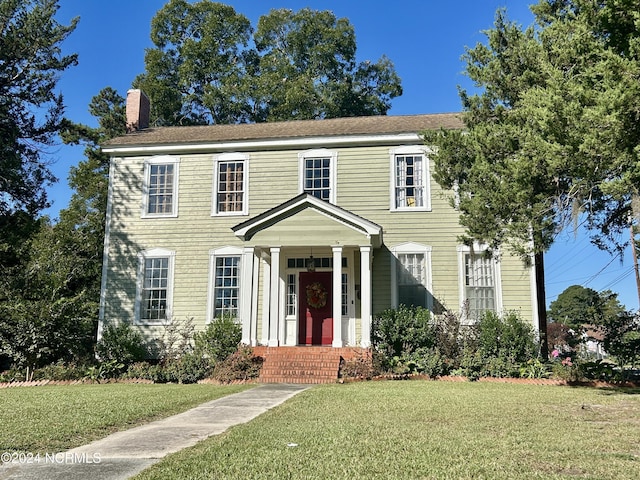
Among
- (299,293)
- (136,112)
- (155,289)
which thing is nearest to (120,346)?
(155,289)

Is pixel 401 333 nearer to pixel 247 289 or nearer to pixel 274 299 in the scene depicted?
pixel 274 299

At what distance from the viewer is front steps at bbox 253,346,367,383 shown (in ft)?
41.4

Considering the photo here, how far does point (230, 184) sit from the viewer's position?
658 inches

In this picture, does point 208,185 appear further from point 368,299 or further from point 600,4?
point 600,4

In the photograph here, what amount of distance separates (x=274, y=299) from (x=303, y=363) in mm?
1912

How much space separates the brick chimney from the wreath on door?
916cm

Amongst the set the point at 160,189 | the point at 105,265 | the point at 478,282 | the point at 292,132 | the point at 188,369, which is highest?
the point at 292,132

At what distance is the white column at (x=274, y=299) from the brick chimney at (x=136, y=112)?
8764mm

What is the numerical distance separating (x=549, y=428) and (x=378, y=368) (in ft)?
21.4

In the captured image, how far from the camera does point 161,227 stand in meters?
16.6

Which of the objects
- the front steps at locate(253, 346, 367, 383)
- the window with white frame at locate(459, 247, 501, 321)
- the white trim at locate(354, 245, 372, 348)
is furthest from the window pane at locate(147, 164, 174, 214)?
the window with white frame at locate(459, 247, 501, 321)

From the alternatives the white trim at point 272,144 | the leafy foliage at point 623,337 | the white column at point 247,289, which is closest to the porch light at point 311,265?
the white column at point 247,289

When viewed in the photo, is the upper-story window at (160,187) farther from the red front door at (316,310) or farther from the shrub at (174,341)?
the red front door at (316,310)

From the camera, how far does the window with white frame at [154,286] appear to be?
16094 millimetres
